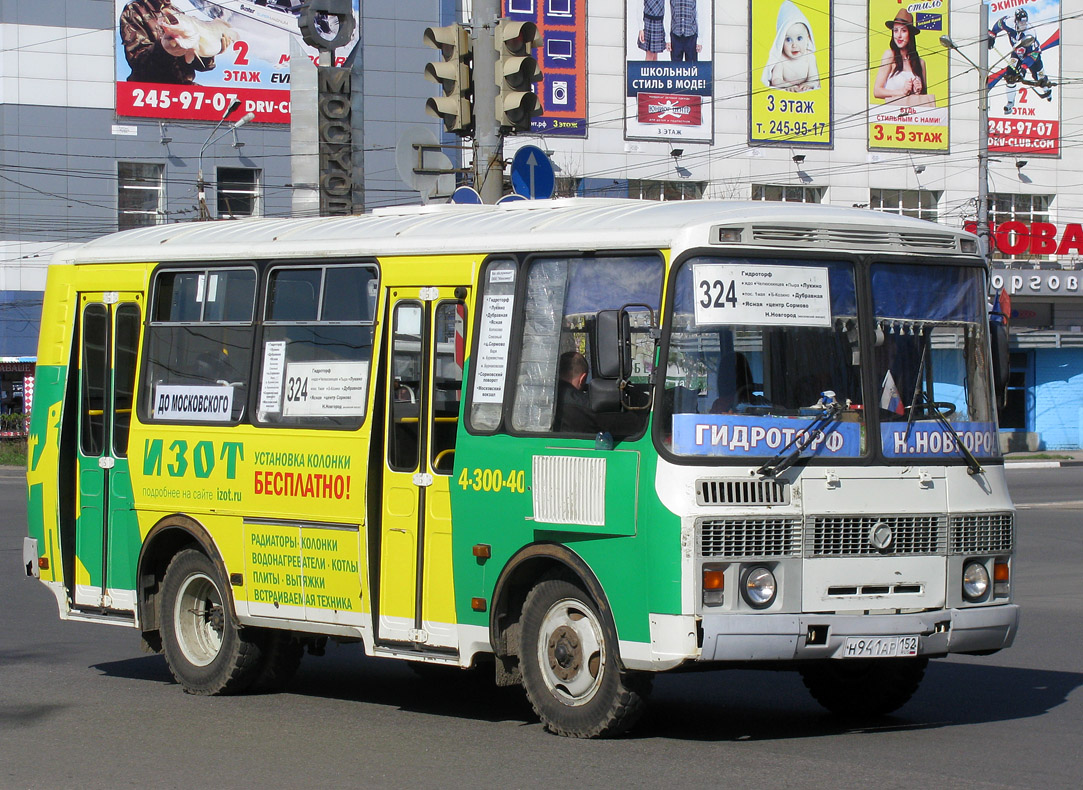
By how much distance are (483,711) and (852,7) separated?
45573mm

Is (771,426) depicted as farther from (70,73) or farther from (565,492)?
(70,73)

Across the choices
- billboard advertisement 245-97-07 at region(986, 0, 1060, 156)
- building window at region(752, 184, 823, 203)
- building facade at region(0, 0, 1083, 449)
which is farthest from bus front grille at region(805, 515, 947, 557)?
billboard advertisement 245-97-07 at region(986, 0, 1060, 156)

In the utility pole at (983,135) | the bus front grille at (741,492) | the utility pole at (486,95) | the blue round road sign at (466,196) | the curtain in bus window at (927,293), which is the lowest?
the bus front grille at (741,492)

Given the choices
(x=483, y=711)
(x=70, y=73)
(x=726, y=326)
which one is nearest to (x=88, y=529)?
(x=483, y=711)

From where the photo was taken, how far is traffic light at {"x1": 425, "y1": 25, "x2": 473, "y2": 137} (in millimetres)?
14953

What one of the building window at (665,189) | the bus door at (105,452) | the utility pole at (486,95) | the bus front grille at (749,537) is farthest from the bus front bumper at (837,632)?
the building window at (665,189)

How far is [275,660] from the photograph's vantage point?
1016 centimetres

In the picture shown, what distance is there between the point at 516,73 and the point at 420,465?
657 centimetres

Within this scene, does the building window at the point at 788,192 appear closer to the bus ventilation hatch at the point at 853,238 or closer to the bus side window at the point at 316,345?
the bus side window at the point at 316,345

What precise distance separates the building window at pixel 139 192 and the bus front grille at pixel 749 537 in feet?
142

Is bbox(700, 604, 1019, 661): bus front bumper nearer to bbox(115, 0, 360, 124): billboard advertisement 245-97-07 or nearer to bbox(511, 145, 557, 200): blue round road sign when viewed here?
bbox(511, 145, 557, 200): blue round road sign

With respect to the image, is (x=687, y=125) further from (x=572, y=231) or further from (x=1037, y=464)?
(x=572, y=231)

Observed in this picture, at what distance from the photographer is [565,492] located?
26.6 feet

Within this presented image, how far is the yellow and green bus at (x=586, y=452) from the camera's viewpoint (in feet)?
25.3
